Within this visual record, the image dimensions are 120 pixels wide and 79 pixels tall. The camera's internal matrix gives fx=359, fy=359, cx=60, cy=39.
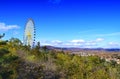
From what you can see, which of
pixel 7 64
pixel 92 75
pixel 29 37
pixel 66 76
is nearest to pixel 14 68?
pixel 7 64

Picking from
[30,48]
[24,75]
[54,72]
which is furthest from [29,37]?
[24,75]

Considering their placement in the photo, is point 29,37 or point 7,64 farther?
point 29,37

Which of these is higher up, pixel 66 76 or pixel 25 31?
pixel 25 31

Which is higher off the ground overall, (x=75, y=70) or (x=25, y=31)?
(x=25, y=31)

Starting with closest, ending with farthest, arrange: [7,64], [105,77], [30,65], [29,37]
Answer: [7,64] → [30,65] → [105,77] → [29,37]

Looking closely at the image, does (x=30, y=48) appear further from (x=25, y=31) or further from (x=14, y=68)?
(x=14, y=68)

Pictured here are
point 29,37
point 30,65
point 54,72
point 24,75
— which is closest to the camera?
point 24,75

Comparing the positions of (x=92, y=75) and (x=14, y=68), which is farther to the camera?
(x=92, y=75)

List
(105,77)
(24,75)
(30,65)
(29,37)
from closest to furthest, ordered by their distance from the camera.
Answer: (24,75) < (30,65) < (105,77) < (29,37)

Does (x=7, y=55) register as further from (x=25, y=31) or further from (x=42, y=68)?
(x=25, y=31)
